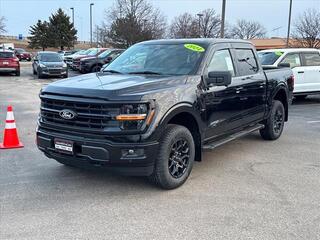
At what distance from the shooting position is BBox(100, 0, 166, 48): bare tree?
4031 cm

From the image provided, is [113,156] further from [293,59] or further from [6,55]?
A: [6,55]

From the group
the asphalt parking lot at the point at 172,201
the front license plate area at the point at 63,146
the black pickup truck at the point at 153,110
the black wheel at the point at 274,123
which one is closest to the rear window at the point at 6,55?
the asphalt parking lot at the point at 172,201

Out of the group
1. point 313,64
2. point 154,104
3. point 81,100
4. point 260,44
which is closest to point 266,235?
point 154,104

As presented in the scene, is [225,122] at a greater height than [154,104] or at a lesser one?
lesser

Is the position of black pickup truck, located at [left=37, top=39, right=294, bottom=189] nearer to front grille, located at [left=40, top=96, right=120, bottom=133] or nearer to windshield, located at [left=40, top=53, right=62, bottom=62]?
front grille, located at [left=40, top=96, right=120, bottom=133]

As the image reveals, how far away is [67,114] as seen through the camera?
4711mm

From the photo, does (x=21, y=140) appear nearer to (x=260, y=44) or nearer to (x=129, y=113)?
(x=129, y=113)

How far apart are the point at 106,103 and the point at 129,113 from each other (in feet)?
0.91

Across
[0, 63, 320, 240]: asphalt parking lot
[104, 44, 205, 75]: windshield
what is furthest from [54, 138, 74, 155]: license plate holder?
[104, 44, 205, 75]: windshield

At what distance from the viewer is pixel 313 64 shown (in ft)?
44.7

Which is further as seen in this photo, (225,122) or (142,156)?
(225,122)

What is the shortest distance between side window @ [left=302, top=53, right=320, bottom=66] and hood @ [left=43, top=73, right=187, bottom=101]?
9.63 metres

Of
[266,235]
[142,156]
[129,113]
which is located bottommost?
[266,235]

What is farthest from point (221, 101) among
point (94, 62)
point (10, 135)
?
point (94, 62)
